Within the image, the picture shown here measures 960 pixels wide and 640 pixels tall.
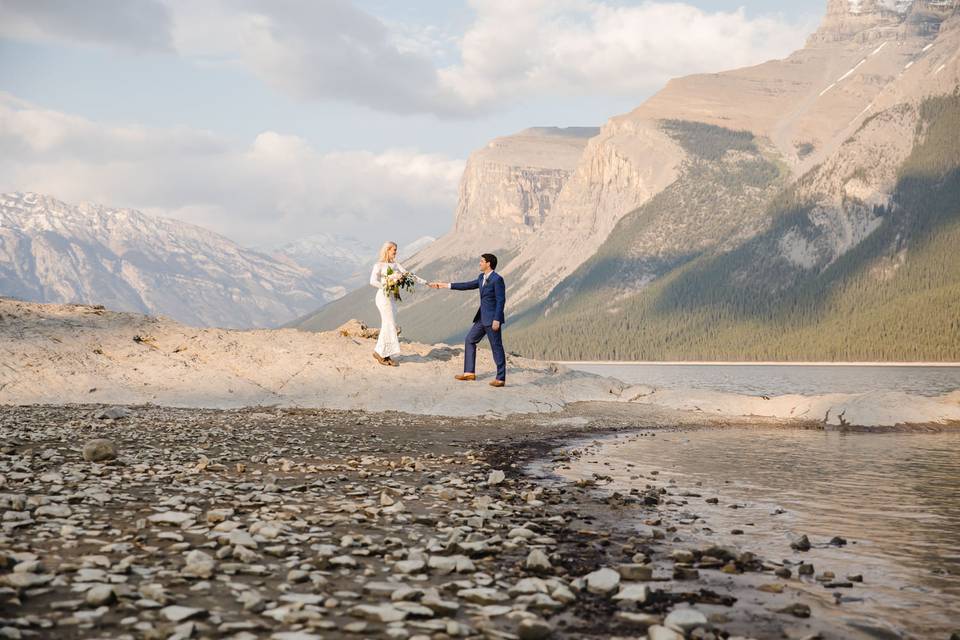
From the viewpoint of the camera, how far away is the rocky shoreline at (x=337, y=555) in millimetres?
6230

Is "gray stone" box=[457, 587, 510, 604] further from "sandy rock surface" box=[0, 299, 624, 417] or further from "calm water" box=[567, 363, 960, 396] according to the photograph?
"calm water" box=[567, 363, 960, 396]

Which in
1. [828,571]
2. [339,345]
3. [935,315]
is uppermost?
[935,315]

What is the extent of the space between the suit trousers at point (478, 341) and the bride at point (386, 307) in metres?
2.44

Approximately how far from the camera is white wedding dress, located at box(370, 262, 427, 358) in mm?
Answer: 26766

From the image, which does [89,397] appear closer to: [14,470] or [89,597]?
[14,470]

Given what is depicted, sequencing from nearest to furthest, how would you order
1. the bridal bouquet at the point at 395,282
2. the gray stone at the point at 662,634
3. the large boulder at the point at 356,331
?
the gray stone at the point at 662,634
the bridal bouquet at the point at 395,282
the large boulder at the point at 356,331

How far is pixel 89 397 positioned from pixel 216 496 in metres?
15.1

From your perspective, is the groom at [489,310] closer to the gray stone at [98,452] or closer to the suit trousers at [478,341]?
the suit trousers at [478,341]

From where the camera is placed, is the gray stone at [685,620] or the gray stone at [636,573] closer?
the gray stone at [685,620]

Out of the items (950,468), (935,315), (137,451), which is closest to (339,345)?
(137,451)

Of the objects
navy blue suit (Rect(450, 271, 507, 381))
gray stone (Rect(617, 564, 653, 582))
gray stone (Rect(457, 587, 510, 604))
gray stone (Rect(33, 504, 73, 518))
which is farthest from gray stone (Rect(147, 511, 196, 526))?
navy blue suit (Rect(450, 271, 507, 381))

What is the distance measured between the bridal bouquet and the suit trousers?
280cm

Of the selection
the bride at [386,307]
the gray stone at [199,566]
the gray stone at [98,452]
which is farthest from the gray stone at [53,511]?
the bride at [386,307]

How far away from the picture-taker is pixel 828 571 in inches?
353
